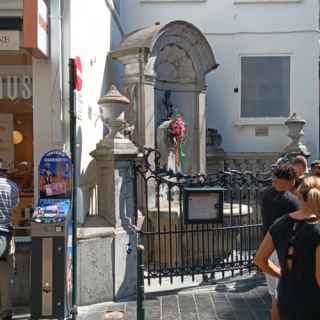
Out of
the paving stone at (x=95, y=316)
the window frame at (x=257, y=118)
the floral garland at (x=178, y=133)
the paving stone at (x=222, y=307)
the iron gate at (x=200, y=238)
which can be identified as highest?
the window frame at (x=257, y=118)

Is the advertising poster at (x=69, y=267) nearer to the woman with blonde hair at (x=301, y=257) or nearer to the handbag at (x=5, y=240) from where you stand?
the handbag at (x=5, y=240)

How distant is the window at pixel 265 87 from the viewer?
1400 centimetres

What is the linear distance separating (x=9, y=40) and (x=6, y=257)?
8.51 ft

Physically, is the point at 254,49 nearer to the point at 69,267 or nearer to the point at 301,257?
the point at 69,267

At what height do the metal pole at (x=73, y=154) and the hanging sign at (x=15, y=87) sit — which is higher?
the hanging sign at (x=15, y=87)

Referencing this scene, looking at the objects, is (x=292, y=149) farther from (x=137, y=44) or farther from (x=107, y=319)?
(x=107, y=319)

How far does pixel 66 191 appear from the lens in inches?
223

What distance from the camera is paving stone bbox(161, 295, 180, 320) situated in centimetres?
615

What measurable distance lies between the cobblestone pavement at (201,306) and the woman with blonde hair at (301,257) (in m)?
2.86

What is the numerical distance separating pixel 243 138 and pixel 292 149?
1882 millimetres

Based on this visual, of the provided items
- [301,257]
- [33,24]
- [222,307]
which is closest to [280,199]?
[301,257]

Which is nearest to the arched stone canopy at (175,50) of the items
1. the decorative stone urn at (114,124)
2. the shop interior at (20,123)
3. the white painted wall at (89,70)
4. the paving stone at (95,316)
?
the white painted wall at (89,70)

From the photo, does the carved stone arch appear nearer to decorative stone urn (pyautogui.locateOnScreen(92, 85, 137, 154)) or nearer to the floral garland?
the floral garland

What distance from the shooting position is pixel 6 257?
5.79m
